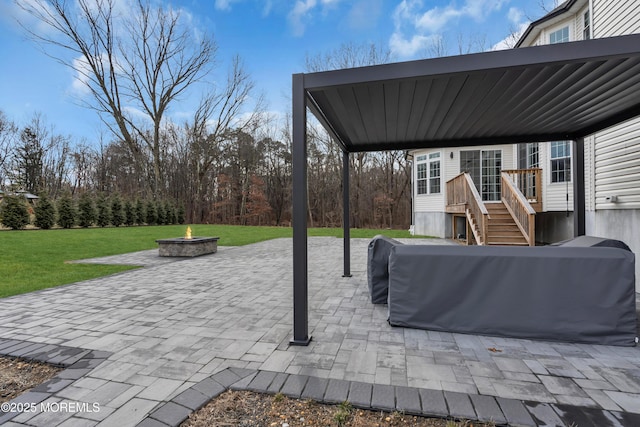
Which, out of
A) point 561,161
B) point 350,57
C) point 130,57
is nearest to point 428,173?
point 561,161

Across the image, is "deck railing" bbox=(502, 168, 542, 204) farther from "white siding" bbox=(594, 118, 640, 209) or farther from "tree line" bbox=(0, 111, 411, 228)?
"tree line" bbox=(0, 111, 411, 228)

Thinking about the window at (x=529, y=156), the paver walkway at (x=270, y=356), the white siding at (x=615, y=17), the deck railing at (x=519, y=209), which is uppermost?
the white siding at (x=615, y=17)

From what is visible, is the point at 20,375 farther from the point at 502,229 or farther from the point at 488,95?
the point at 502,229

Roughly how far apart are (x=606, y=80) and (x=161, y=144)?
27.8 metres

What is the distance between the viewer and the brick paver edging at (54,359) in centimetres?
208

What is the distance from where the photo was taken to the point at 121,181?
87.2 feet

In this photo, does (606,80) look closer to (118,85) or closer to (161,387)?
(161,387)

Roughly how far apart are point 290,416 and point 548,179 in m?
9.52

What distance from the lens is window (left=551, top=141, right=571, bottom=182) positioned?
8086 millimetres

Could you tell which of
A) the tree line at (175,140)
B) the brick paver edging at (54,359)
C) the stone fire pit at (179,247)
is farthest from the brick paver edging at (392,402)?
the tree line at (175,140)

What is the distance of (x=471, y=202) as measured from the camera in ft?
29.3

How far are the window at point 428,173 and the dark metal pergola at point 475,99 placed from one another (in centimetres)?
802

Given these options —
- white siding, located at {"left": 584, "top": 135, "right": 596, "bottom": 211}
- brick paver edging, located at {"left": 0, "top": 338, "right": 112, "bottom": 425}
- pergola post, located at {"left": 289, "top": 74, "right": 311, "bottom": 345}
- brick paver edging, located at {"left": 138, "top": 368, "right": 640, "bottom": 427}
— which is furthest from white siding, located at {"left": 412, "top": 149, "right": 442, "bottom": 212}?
brick paver edging, located at {"left": 0, "top": 338, "right": 112, "bottom": 425}

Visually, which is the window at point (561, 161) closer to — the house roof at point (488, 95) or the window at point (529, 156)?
the window at point (529, 156)
